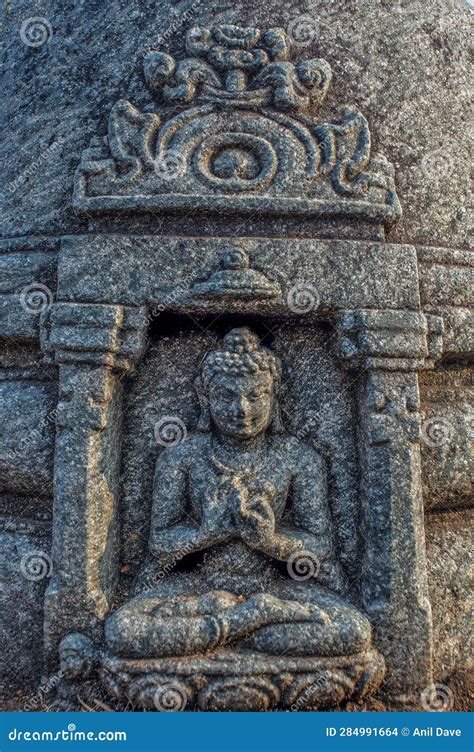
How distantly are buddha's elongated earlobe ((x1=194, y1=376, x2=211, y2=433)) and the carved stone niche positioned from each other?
0.02 m

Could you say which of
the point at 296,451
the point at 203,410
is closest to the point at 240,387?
the point at 203,410

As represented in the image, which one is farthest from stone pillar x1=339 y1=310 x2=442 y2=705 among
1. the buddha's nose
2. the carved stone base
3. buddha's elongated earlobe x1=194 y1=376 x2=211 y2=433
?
buddha's elongated earlobe x1=194 y1=376 x2=211 y2=433

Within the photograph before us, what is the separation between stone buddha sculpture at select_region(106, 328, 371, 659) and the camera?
2.74m

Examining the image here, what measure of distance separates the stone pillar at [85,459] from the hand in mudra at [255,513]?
27.5 inches

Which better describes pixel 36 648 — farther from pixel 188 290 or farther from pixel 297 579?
pixel 188 290

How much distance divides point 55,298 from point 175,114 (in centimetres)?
132

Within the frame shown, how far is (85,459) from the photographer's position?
2.95 m

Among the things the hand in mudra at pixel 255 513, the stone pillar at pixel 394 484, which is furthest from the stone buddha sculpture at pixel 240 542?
the stone pillar at pixel 394 484

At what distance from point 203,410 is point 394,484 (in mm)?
1138

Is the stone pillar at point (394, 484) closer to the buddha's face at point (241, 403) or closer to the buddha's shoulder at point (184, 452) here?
the buddha's face at point (241, 403)

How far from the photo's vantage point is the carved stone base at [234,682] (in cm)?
267

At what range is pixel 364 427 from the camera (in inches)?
121

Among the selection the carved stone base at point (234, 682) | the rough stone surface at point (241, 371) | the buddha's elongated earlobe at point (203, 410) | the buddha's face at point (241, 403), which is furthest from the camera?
the buddha's elongated earlobe at point (203, 410)

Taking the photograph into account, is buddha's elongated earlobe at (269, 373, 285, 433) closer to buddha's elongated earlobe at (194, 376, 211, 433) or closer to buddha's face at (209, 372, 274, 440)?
buddha's face at (209, 372, 274, 440)
